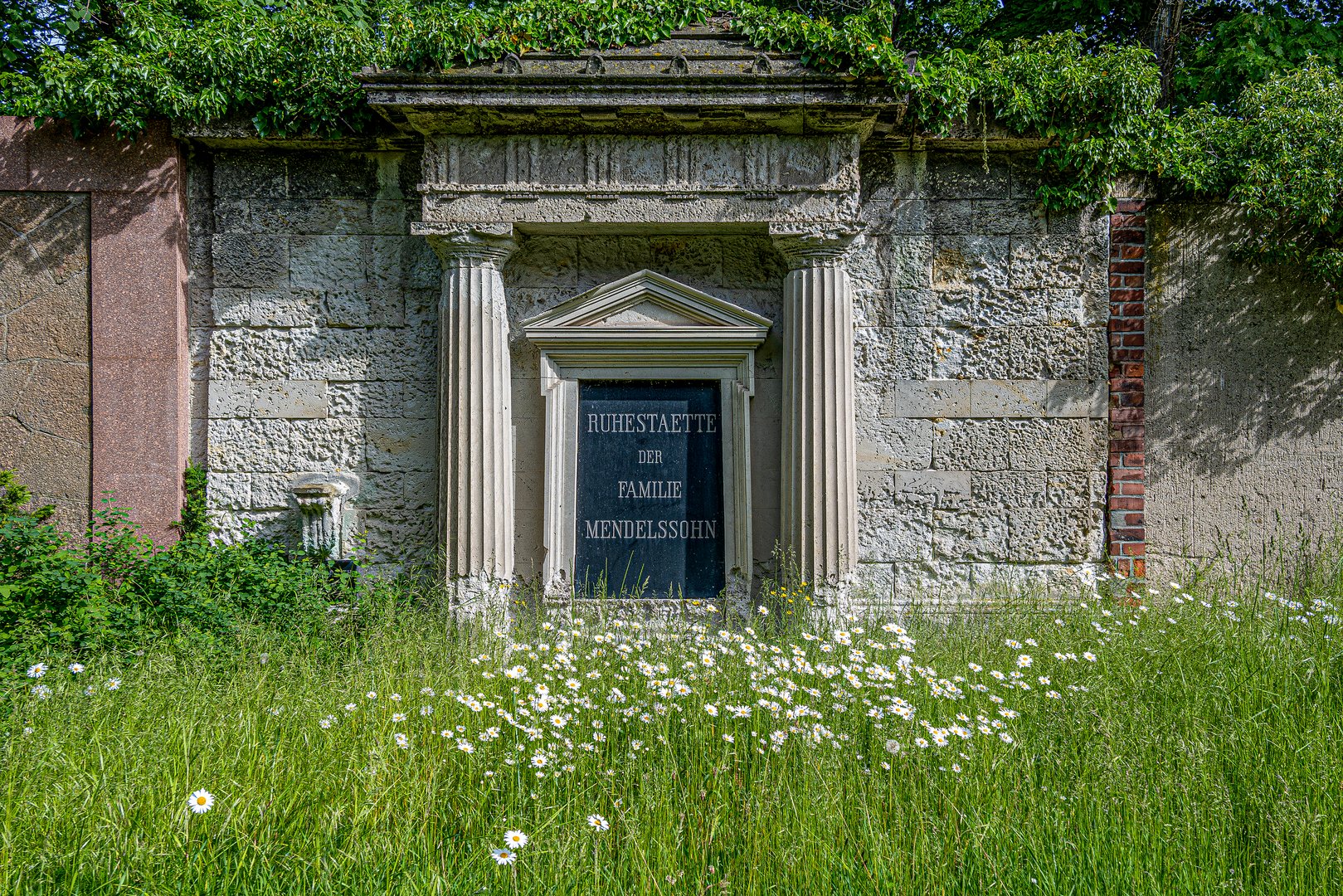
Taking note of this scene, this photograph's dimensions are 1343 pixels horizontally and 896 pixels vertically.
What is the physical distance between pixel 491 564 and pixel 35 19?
6.73 meters

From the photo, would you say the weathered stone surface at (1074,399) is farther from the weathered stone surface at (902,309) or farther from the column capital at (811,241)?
the column capital at (811,241)

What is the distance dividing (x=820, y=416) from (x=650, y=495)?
3.92ft

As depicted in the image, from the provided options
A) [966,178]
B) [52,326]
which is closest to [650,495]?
[966,178]

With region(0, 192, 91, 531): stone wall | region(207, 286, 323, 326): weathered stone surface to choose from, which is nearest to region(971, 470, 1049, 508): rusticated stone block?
region(207, 286, 323, 326): weathered stone surface

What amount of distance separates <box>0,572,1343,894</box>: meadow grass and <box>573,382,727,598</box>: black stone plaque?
1259mm

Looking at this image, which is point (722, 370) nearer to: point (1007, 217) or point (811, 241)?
point (811, 241)

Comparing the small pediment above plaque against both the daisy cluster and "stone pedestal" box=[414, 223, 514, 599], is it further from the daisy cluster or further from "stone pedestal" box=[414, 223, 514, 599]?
the daisy cluster

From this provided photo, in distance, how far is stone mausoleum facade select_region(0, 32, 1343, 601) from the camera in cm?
524

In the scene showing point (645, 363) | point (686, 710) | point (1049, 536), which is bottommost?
point (686, 710)

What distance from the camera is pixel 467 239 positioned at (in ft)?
16.3

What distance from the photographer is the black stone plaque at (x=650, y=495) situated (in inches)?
206

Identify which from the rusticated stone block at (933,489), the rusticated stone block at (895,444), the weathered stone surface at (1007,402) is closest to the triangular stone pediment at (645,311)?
the rusticated stone block at (895,444)

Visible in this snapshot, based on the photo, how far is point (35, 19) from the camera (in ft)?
23.5

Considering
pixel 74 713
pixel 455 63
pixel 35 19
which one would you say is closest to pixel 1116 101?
pixel 455 63
